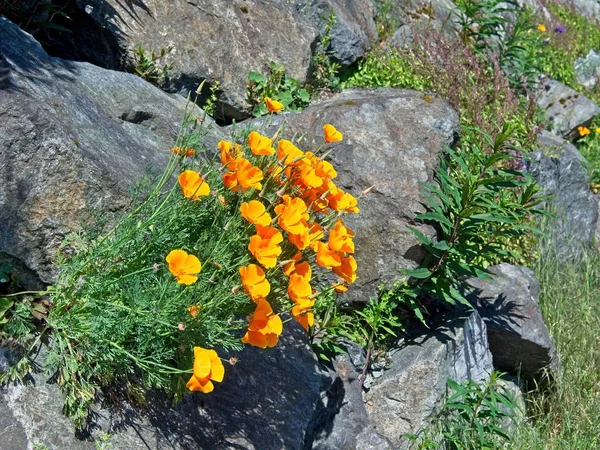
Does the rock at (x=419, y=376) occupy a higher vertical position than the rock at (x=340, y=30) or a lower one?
lower

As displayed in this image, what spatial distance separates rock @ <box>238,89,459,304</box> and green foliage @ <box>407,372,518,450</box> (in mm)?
833

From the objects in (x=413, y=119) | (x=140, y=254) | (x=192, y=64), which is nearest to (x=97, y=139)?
(x=140, y=254)

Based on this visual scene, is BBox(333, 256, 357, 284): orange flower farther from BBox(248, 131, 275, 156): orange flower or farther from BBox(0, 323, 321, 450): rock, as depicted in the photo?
BBox(0, 323, 321, 450): rock

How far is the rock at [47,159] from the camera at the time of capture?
3.36 metres

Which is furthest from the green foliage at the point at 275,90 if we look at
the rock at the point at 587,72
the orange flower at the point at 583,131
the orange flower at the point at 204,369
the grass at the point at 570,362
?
the rock at the point at 587,72

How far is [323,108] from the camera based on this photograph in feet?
17.3

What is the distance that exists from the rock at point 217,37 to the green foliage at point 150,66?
4cm

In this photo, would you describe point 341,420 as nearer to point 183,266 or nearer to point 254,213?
point 254,213

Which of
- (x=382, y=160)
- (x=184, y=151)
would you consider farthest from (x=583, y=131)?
(x=184, y=151)

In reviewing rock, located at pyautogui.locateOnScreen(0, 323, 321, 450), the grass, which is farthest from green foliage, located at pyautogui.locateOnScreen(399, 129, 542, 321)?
the grass

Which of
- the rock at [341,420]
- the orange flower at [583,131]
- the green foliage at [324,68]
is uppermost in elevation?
the green foliage at [324,68]

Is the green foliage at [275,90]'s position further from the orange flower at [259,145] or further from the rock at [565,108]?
the rock at [565,108]

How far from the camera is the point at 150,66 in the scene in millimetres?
5070

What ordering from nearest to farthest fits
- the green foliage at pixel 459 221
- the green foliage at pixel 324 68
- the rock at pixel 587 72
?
the green foliage at pixel 459 221, the green foliage at pixel 324 68, the rock at pixel 587 72
